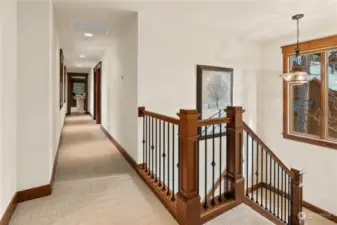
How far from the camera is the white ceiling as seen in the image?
2.78m

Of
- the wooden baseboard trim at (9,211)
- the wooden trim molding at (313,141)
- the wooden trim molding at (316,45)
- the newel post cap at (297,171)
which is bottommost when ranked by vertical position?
the wooden baseboard trim at (9,211)

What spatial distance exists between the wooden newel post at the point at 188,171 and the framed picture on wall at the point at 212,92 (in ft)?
6.26

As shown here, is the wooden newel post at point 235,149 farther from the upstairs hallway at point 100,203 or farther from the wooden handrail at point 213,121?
the upstairs hallway at point 100,203

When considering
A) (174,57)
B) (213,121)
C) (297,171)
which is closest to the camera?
(213,121)

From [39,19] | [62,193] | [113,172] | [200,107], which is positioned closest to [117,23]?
[39,19]

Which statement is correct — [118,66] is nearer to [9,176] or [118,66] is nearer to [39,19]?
[39,19]

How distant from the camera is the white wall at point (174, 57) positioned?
123 inches

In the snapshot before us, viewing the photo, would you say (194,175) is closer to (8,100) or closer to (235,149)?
(235,149)

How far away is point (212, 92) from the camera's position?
4.01 metres

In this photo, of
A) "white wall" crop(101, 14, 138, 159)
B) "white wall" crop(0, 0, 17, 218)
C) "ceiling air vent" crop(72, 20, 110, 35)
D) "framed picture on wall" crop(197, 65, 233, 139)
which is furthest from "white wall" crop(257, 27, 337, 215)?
"white wall" crop(0, 0, 17, 218)

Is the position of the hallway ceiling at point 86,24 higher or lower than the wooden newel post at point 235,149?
higher

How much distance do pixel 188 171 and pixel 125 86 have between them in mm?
2274

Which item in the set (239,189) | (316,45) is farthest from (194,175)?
(316,45)

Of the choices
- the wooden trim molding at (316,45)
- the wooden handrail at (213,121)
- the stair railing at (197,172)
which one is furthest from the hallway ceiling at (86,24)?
the wooden trim molding at (316,45)
